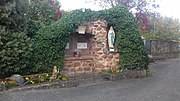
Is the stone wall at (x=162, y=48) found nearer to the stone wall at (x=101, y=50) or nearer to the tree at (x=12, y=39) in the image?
the stone wall at (x=101, y=50)

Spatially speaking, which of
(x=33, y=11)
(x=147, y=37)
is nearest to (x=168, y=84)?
(x=33, y=11)

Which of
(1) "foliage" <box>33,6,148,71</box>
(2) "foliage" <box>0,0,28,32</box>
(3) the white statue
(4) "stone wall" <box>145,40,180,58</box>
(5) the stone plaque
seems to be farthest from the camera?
(4) "stone wall" <box>145,40,180,58</box>

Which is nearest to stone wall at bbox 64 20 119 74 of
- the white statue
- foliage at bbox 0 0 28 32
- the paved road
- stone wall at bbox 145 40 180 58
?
the white statue

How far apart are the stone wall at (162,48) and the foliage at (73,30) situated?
23.8ft

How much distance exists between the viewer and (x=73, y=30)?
27.5ft

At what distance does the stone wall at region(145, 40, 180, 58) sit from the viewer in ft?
54.7

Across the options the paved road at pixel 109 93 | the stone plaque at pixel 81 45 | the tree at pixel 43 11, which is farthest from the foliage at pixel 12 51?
the stone plaque at pixel 81 45

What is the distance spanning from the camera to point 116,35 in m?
9.48

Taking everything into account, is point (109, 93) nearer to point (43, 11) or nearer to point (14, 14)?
point (14, 14)

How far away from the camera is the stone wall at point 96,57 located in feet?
29.7

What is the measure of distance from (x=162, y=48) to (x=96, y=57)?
33.3ft

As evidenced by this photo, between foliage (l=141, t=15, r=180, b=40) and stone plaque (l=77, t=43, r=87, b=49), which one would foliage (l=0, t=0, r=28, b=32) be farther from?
foliage (l=141, t=15, r=180, b=40)

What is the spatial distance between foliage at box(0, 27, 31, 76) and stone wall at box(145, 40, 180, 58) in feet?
38.6

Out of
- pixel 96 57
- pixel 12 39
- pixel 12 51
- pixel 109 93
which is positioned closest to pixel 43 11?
pixel 96 57
